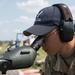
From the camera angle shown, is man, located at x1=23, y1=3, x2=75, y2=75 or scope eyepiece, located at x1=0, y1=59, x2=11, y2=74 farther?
man, located at x1=23, y1=3, x2=75, y2=75

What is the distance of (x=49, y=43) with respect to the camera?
3.62 metres

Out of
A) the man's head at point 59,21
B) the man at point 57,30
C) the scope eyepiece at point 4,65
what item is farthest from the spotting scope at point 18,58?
the man's head at point 59,21

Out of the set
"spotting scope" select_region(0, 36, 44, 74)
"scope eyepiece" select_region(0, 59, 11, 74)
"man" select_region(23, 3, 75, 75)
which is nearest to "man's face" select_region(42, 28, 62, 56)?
"man" select_region(23, 3, 75, 75)

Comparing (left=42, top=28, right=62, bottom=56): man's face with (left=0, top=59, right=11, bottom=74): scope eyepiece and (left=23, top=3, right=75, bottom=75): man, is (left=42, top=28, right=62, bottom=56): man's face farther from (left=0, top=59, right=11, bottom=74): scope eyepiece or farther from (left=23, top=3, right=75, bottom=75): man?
(left=0, top=59, right=11, bottom=74): scope eyepiece

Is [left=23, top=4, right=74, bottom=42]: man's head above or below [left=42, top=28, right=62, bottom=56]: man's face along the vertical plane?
above

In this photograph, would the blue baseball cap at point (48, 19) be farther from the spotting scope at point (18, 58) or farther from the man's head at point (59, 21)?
the spotting scope at point (18, 58)

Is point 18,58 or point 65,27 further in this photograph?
point 65,27

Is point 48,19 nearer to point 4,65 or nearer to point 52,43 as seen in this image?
point 52,43

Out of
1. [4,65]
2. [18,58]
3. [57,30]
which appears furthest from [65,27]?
[4,65]

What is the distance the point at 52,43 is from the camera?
143 inches

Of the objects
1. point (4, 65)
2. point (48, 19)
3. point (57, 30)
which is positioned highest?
point (48, 19)

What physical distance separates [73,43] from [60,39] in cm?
19

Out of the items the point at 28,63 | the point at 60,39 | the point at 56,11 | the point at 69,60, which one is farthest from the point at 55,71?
the point at 28,63

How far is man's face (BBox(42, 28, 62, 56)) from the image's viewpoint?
3.59 metres
